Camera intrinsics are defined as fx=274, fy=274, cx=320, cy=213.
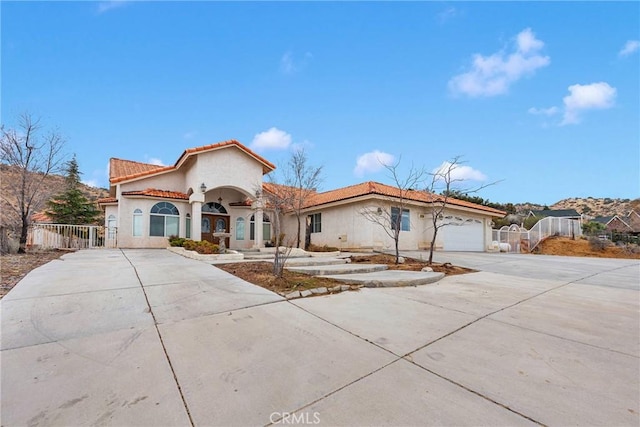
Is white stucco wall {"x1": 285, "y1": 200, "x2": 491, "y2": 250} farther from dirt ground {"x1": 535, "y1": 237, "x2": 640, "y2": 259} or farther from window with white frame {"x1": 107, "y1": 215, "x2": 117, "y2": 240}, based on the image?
window with white frame {"x1": 107, "y1": 215, "x2": 117, "y2": 240}

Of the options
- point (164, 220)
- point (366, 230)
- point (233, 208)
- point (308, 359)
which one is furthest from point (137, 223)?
point (308, 359)

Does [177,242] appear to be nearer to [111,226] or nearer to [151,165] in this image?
[111,226]

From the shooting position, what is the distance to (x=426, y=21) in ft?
37.2

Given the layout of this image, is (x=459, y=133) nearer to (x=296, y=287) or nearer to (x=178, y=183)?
(x=296, y=287)

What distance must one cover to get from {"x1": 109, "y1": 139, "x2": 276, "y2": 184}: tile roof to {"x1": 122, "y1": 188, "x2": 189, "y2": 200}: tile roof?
3.08 feet

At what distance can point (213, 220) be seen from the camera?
18.4 meters

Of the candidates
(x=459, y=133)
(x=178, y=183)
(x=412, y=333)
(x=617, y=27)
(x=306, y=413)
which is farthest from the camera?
(x=178, y=183)

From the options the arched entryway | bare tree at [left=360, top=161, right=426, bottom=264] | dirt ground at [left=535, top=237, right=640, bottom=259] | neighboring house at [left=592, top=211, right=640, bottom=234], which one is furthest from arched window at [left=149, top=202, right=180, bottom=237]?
neighboring house at [left=592, top=211, right=640, bottom=234]

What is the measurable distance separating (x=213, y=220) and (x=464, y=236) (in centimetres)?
1762

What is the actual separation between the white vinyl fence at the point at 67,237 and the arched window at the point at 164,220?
2.17 meters

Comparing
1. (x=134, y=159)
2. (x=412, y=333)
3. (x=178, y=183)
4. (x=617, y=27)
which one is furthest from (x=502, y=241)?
(x=134, y=159)

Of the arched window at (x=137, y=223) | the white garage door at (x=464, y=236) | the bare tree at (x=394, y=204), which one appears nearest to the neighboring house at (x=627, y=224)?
the white garage door at (x=464, y=236)

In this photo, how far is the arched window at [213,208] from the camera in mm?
18078

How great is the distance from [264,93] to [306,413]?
17.0m
